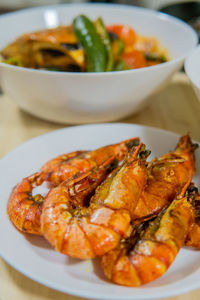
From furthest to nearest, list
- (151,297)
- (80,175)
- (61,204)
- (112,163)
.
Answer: (112,163)
(80,175)
(61,204)
(151,297)

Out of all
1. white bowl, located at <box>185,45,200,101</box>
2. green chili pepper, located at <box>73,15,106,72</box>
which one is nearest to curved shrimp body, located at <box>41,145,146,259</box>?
white bowl, located at <box>185,45,200,101</box>

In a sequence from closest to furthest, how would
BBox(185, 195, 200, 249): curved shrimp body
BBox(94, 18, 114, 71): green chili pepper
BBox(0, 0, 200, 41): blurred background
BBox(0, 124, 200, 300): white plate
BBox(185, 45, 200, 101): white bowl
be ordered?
BBox(0, 124, 200, 300): white plate → BBox(185, 195, 200, 249): curved shrimp body → BBox(185, 45, 200, 101): white bowl → BBox(94, 18, 114, 71): green chili pepper → BBox(0, 0, 200, 41): blurred background

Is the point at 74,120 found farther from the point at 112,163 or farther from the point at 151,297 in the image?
the point at 151,297

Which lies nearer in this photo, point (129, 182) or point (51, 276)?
point (51, 276)

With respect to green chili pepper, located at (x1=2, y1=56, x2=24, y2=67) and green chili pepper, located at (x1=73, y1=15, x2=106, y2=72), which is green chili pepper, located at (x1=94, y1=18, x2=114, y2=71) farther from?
green chili pepper, located at (x1=2, y1=56, x2=24, y2=67)

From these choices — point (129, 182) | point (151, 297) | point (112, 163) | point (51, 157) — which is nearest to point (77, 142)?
point (51, 157)

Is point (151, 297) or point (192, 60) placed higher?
point (192, 60)

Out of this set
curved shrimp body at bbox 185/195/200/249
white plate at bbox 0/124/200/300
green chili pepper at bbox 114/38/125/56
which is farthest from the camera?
green chili pepper at bbox 114/38/125/56
